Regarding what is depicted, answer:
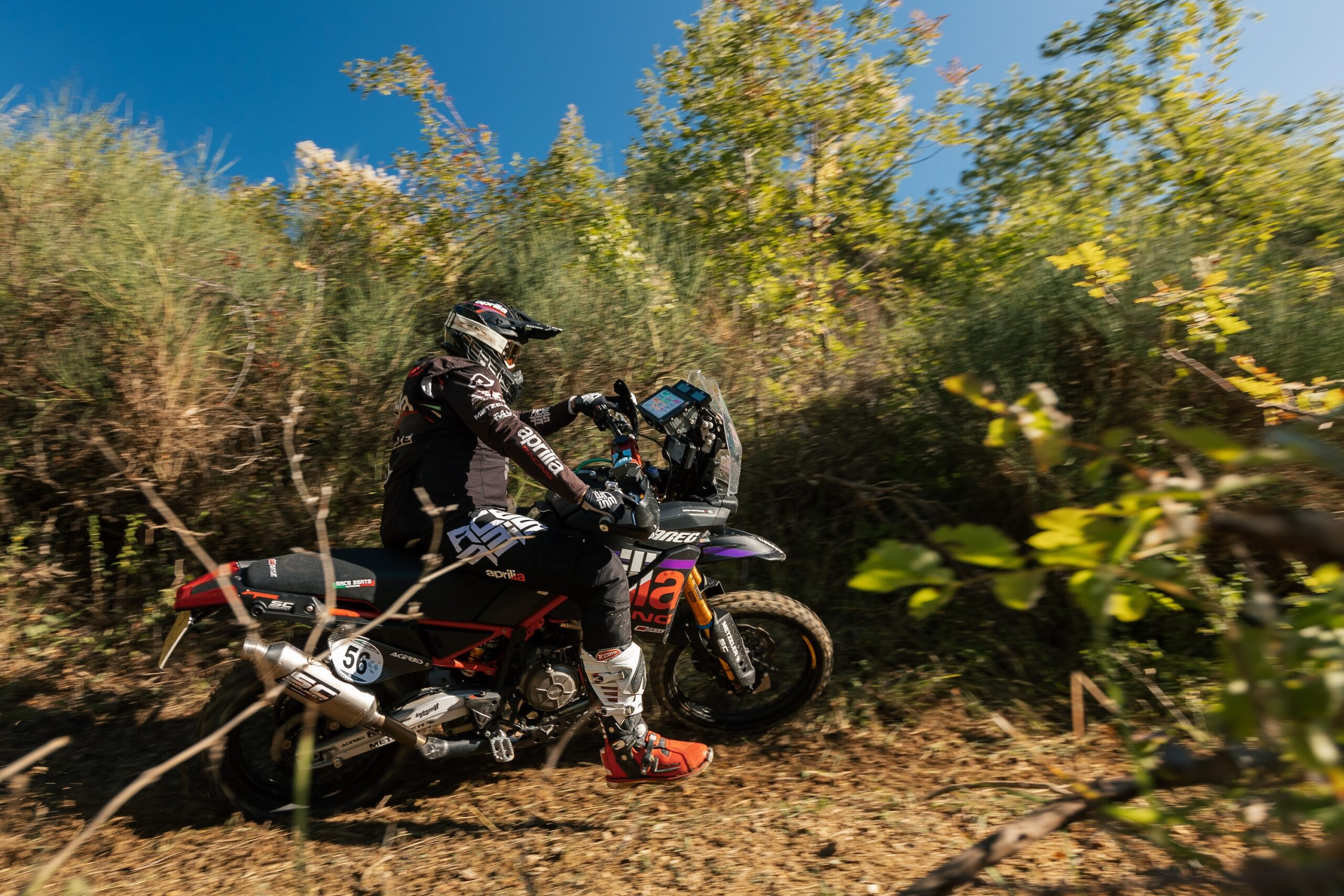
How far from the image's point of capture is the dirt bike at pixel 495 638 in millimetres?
3438

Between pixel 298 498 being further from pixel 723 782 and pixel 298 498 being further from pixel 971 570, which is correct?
pixel 971 570

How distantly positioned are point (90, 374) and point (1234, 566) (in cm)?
683

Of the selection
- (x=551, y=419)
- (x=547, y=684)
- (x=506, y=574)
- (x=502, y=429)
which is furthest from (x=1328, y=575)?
(x=551, y=419)

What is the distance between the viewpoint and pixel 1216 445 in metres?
0.91

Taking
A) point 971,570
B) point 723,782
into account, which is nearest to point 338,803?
point 723,782

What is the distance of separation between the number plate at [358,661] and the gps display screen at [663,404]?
1637 millimetres

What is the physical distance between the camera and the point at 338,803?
12.3ft

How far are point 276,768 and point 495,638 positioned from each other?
1.26 metres

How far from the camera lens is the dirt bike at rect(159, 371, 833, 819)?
3438mm

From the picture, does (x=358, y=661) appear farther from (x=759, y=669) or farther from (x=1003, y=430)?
(x=1003, y=430)

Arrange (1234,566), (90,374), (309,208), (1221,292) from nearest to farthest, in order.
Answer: (1221,292) → (1234,566) → (90,374) → (309,208)

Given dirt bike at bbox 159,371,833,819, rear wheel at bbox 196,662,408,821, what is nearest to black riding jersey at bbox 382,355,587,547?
dirt bike at bbox 159,371,833,819

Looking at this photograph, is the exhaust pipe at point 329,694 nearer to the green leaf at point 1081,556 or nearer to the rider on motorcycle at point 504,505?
the rider on motorcycle at point 504,505

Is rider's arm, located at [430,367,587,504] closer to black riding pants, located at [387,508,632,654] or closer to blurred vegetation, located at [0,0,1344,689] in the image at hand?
black riding pants, located at [387,508,632,654]
